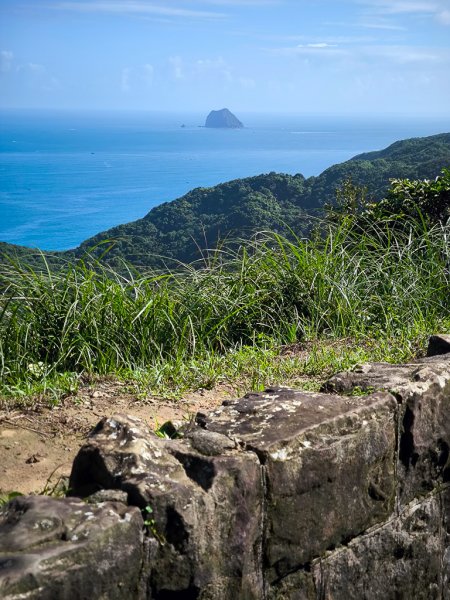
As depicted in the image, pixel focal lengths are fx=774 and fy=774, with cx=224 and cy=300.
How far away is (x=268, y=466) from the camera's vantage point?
256 cm

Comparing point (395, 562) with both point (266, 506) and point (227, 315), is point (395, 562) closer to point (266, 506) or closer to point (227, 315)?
point (266, 506)

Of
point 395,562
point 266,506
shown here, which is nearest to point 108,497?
point 266,506

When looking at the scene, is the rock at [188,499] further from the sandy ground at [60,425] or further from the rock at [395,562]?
the rock at [395,562]

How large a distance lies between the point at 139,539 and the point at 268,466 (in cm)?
56

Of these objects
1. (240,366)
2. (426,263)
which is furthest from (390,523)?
(426,263)

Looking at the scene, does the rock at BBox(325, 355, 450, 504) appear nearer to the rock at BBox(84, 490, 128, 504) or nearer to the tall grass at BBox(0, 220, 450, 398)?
the rock at BBox(84, 490, 128, 504)

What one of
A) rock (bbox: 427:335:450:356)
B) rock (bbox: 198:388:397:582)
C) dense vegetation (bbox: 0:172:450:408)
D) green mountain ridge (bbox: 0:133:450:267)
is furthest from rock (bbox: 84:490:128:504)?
green mountain ridge (bbox: 0:133:450:267)

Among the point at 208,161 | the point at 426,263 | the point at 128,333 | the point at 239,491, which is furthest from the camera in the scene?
the point at 208,161

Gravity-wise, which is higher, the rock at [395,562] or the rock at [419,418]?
the rock at [419,418]

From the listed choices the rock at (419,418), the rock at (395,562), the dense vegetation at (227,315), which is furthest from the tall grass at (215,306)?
the rock at (395,562)

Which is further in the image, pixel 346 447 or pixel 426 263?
pixel 426 263

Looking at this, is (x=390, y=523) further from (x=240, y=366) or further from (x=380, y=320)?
(x=380, y=320)

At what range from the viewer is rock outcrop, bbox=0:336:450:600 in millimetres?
2074

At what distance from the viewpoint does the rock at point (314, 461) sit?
8.55 ft
